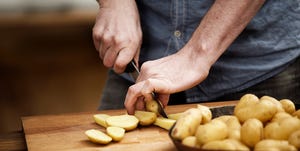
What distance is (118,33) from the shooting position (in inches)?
56.6

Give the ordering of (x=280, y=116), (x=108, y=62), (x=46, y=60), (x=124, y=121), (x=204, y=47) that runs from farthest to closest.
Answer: (x=46, y=60) < (x=108, y=62) < (x=204, y=47) < (x=124, y=121) < (x=280, y=116)

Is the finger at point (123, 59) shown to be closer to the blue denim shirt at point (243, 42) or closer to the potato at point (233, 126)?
the blue denim shirt at point (243, 42)

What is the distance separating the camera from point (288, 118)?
918 millimetres

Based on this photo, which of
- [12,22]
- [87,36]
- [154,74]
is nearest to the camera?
[154,74]

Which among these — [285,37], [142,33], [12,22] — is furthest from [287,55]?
[12,22]

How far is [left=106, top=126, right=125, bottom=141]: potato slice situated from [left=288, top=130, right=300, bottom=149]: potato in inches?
13.9

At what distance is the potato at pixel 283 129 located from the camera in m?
0.90

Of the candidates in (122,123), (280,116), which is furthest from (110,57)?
(280,116)

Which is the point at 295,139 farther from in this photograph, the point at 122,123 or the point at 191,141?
the point at 122,123

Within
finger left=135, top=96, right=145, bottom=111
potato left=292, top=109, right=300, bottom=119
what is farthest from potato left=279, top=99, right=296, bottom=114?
finger left=135, top=96, right=145, bottom=111

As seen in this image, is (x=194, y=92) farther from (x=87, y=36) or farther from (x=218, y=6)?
(x=87, y=36)

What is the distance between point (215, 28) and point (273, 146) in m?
0.50

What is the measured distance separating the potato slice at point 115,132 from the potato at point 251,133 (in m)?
0.28

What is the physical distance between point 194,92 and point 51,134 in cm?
44
